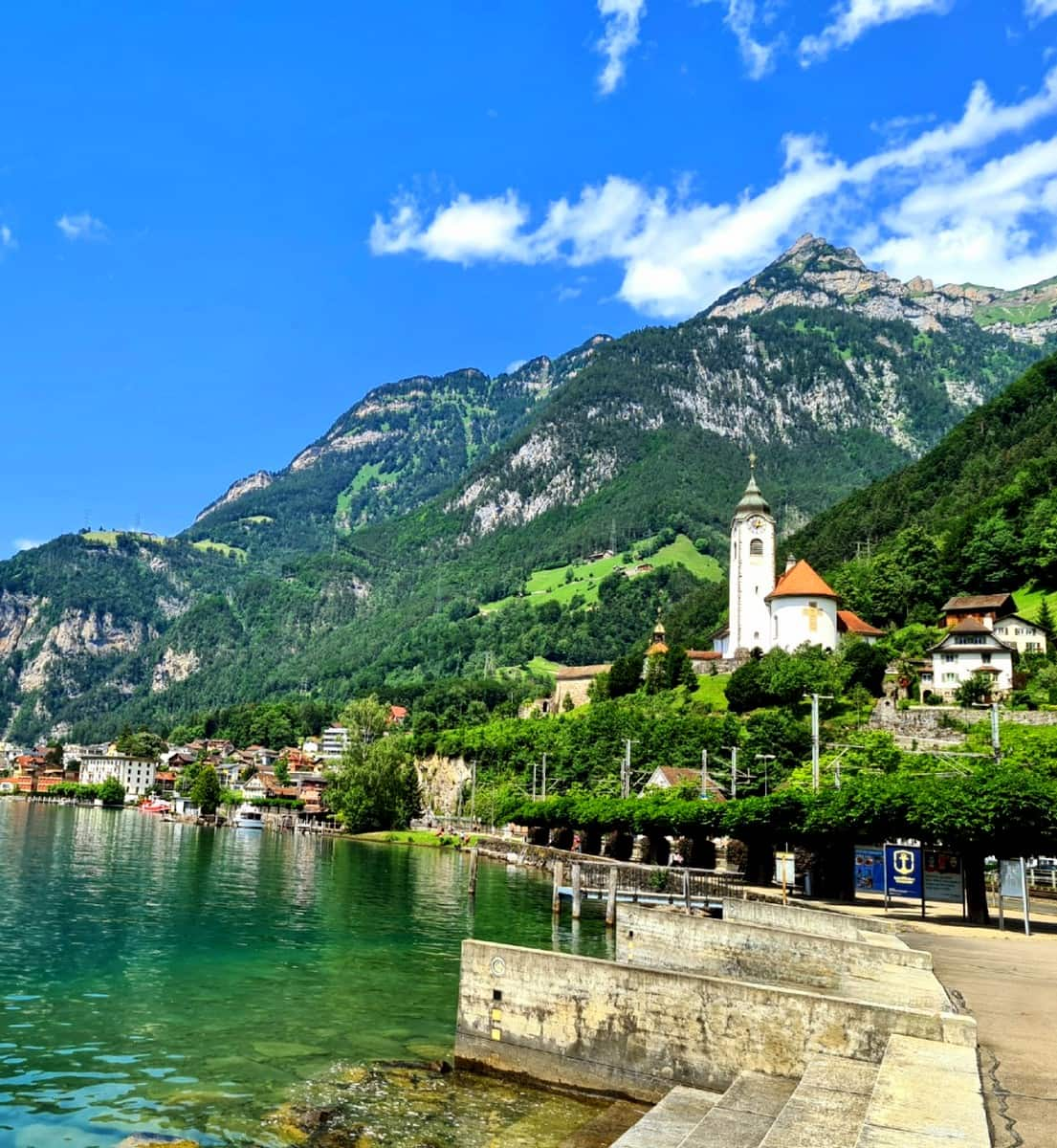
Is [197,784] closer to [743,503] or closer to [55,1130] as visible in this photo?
[743,503]

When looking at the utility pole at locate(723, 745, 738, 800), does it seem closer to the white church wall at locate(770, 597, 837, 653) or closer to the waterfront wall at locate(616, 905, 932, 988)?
the white church wall at locate(770, 597, 837, 653)

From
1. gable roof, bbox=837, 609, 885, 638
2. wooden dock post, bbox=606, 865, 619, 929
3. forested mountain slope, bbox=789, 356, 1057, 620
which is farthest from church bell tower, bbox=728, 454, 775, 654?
wooden dock post, bbox=606, 865, 619, 929

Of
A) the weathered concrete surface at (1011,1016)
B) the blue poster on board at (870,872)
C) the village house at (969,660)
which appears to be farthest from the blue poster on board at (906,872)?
the village house at (969,660)

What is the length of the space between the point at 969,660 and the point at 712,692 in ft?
89.5

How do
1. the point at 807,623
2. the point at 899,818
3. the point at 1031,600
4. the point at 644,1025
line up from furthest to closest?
the point at 807,623 < the point at 1031,600 < the point at 899,818 < the point at 644,1025

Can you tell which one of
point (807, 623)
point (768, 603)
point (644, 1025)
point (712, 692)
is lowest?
point (644, 1025)

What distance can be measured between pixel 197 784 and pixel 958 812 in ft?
454

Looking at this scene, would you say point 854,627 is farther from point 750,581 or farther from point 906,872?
point 906,872

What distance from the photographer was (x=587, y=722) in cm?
10819

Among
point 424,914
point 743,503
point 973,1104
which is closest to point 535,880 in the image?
point 424,914

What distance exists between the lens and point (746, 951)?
2467 cm

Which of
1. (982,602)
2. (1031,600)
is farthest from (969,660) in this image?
(1031,600)

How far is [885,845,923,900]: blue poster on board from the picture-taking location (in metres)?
38.9

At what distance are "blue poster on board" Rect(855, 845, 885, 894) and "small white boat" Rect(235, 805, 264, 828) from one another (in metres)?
109
